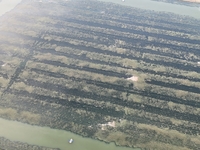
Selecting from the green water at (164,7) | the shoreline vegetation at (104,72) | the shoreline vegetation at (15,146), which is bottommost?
the shoreline vegetation at (15,146)

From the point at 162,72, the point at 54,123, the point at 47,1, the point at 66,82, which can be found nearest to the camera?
the point at 54,123

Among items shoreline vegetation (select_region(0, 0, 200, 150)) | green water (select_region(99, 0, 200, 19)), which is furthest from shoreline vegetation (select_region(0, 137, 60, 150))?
green water (select_region(99, 0, 200, 19))

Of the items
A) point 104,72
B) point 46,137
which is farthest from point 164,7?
point 46,137

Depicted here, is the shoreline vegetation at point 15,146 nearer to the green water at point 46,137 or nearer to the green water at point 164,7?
the green water at point 46,137

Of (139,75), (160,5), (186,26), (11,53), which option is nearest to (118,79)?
(139,75)

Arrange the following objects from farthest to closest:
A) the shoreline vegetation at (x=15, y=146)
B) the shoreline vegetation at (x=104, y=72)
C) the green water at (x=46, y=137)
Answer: the shoreline vegetation at (x=104, y=72), the green water at (x=46, y=137), the shoreline vegetation at (x=15, y=146)

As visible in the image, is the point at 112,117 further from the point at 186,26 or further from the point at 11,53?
the point at 186,26

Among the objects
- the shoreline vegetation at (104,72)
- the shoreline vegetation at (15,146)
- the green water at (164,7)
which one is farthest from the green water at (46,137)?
the green water at (164,7)
